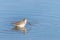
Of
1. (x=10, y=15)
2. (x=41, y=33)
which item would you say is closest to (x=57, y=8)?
(x=10, y=15)

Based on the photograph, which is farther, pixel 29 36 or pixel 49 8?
pixel 49 8

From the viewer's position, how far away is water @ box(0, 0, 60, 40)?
8.41 metres

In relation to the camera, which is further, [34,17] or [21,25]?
[34,17]

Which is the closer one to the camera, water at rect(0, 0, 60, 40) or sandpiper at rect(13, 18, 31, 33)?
water at rect(0, 0, 60, 40)

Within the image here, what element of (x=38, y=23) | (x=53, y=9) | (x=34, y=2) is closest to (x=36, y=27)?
(x=38, y=23)

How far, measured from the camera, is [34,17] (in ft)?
32.9

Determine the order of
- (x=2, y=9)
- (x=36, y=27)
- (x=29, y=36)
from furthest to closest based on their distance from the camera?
1. (x=2, y=9)
2. (x=36, y=27)
3. (x=29, y=36)

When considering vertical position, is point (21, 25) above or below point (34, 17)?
below

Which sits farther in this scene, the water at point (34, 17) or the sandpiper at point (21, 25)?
the sandpiper at point (21, 25)

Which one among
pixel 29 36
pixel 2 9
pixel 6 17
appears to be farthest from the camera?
pixel 2 9

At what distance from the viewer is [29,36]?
27.4 ft

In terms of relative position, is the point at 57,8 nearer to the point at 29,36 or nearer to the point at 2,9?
the point at 2,9

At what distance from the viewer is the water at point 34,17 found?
27.6 feet

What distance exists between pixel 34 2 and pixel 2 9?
1.79m
